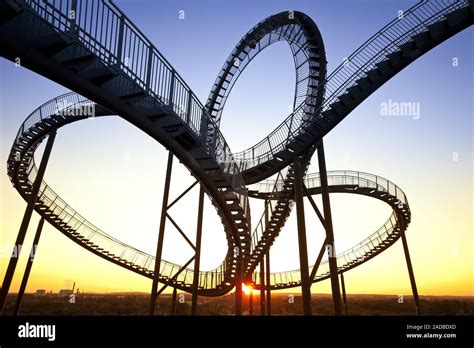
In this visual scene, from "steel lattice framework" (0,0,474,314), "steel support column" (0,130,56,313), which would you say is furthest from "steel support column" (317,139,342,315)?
"steel support column" (0,130,56,313)

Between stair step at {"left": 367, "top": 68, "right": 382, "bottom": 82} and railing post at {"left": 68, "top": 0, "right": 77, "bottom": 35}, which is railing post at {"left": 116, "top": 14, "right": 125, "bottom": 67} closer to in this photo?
railing post at {"left": 68, "top": 0, "right": 77, "bottom": 35}

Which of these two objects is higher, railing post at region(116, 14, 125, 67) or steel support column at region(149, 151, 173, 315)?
railing post at region(116, 14, 125, 67)
